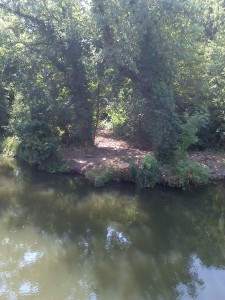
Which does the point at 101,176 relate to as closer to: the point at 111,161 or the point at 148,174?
the point at 111,161

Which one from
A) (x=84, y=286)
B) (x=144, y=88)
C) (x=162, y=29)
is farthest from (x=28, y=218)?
(x=162, y=29)

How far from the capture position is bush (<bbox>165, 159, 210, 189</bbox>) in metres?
11.7

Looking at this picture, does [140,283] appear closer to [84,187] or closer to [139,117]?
[84,187]

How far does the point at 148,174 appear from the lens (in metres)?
11.8

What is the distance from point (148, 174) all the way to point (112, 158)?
7.66ft

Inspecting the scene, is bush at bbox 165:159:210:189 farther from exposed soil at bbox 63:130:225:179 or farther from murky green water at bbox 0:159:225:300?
exposed soil at bbox 63:130:225:179

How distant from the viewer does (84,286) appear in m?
6.80

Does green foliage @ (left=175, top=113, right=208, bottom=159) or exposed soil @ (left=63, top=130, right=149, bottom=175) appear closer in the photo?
green foliage @ (left=175, top=113, right=208, bottom=159)

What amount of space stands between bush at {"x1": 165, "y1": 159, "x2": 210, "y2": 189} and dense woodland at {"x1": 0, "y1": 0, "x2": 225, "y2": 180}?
0.71 m

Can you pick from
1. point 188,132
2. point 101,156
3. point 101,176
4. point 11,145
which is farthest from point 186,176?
point 11,145

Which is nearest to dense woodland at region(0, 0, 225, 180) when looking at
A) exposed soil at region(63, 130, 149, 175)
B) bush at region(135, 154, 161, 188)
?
exposed soil at region(63, 130, 149, 175)

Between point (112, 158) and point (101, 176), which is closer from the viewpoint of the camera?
point (101, 176)

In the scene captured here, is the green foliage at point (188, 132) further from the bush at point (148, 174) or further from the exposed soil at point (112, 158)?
the bush at point (148, 174)

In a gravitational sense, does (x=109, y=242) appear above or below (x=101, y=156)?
below
